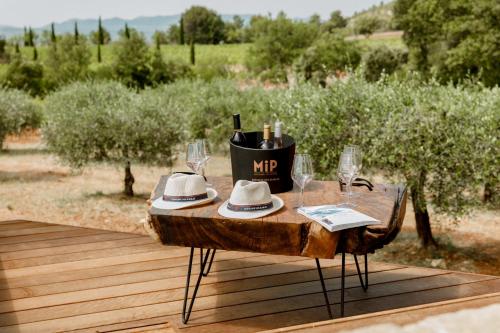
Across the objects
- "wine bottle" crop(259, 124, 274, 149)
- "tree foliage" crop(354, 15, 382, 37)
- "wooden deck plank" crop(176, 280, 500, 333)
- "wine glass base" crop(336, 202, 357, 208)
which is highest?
"tree foliage" crop(354, 15, 382, 37)

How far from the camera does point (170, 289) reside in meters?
3.29

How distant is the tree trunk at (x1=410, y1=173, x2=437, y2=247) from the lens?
6.36 meters

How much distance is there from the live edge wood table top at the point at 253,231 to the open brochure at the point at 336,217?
0.04 meters

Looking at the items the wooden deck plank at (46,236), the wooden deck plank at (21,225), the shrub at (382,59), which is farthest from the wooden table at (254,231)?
the shrub at (382,59)

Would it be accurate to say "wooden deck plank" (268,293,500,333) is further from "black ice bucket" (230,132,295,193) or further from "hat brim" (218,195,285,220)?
"black ice bucket" (230,132,295,193)

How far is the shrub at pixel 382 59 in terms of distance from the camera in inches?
1024

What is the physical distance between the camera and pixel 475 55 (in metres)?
20.2

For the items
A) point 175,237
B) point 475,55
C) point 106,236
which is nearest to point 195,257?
point 106,236

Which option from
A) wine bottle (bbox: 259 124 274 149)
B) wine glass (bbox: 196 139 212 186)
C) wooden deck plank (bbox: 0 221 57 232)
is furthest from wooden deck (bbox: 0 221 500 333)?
wine bottle (bbox: 259 124 274 149)

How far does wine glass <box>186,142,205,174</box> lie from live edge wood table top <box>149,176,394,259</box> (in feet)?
1.41

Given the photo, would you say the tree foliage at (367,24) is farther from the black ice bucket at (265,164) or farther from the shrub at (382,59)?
the black ice bucket at (265,164)

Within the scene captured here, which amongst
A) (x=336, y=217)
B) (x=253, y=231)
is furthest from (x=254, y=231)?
(x=336, y=217)

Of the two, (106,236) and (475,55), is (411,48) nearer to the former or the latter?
(475,55)

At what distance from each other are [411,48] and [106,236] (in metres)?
22.5
